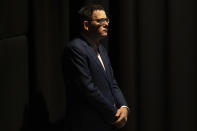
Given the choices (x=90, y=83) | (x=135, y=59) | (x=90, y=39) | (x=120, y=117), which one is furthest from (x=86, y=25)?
(x=135, y=59)

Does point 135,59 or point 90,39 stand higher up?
point 90,39

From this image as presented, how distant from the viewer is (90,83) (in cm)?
133

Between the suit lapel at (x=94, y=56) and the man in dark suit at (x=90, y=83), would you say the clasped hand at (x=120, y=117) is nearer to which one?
the man in dark suit at (x=90, y=83)

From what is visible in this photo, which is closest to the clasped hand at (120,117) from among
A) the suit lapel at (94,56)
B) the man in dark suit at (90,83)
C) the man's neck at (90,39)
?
the man in dark suit at (90,83)

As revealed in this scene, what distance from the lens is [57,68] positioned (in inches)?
66.0

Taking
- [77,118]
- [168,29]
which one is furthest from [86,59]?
[168,29]

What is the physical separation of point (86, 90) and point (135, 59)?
0.53 m

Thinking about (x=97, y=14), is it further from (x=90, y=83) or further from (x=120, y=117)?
(x=120, y=117)

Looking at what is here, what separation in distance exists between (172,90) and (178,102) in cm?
6

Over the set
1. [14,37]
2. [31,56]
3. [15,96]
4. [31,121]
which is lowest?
[31,121]

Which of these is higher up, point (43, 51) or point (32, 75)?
point (43, 51)

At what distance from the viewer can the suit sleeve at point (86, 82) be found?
132 cm

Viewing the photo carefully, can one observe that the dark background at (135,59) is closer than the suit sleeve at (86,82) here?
No

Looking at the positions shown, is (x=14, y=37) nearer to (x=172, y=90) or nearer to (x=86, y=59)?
(x=86, y=59)
